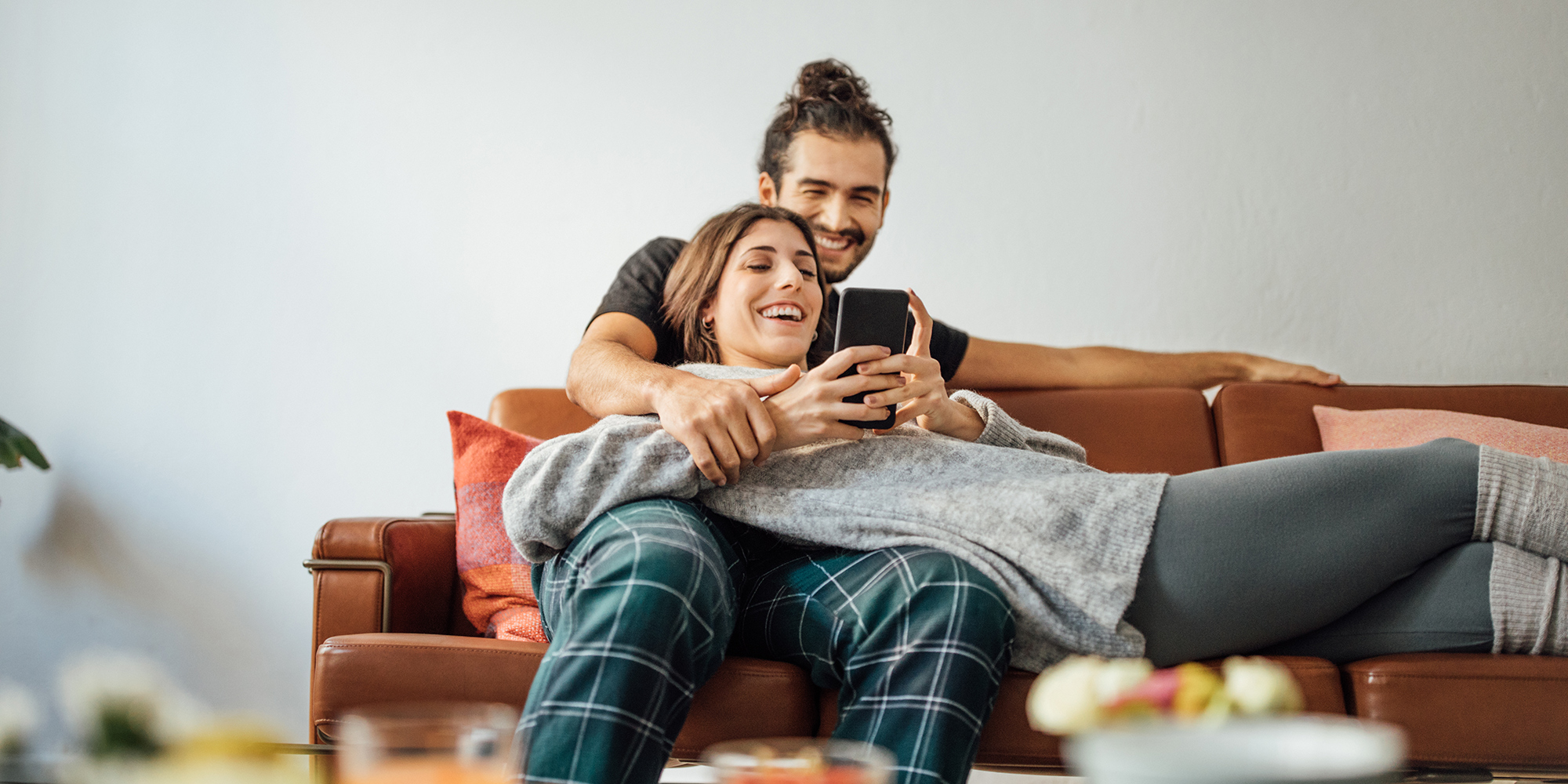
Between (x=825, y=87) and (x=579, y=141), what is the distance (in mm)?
570

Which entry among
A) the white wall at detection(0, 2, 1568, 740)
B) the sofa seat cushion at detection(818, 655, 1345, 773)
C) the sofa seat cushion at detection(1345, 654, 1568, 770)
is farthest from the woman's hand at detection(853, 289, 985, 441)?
the white wall at detection(0, 2, 1568, 740)

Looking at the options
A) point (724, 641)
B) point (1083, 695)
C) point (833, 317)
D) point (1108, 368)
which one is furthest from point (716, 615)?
point (1108, 368)

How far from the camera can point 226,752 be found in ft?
1.04

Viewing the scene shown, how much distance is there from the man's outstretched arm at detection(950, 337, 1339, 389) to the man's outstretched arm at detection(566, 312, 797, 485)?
69 cm

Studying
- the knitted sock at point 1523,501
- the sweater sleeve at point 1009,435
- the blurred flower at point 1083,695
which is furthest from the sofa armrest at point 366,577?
the knitted sock at point 1523,501

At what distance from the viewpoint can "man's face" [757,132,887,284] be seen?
1.99 metres

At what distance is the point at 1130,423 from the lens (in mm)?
1780

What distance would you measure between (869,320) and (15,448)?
1.66 m

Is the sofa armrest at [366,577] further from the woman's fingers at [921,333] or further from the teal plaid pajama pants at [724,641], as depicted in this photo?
the woman's fingers at [921,333]

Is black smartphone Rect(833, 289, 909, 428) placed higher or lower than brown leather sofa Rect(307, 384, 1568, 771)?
higher

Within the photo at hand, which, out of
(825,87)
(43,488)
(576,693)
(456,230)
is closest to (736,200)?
(825,87)

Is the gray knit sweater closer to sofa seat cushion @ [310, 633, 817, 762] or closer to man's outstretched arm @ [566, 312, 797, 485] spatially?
man's outstretched arm @ [566, 312, 797, 485]

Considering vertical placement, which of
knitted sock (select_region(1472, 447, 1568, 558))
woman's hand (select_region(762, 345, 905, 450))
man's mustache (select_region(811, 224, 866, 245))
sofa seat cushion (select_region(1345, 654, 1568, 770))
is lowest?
sofa seat cushion (select_region(1345, 654, 1568, 770))

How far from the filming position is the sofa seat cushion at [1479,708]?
1100mm
